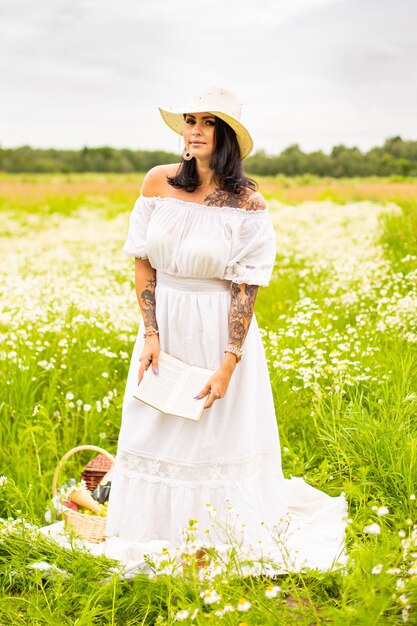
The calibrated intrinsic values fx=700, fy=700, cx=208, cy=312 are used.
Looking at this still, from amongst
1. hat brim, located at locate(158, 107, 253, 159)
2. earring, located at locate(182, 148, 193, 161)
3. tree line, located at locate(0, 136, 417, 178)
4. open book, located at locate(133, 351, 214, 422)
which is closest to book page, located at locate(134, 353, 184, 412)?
open book, located at locate(133, 351, 214, 422)

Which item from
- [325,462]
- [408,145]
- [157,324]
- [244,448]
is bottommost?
[325,462]

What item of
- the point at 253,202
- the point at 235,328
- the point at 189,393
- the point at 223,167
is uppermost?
the point at 223,167

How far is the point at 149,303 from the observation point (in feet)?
11.5

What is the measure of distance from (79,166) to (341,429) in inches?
1458

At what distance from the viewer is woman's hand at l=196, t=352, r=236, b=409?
10.5ft

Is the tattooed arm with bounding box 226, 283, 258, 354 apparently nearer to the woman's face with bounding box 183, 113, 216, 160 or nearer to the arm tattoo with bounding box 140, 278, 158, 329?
the arm tattoo with bounding box 140, 278, 158, 329

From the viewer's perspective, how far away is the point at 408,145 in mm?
18109

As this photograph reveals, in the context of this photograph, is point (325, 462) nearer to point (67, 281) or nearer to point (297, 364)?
point (297, 364)

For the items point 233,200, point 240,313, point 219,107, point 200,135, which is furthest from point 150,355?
point 219,107

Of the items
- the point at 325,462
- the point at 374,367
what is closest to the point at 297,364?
the point at 374,367

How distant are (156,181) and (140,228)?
24 centimetres

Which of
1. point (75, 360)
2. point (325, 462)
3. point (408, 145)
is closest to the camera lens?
point (325, 462)

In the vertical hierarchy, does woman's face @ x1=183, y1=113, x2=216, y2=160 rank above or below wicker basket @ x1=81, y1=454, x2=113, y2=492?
above

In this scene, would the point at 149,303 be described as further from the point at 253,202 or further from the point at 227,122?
the point at 227,122
